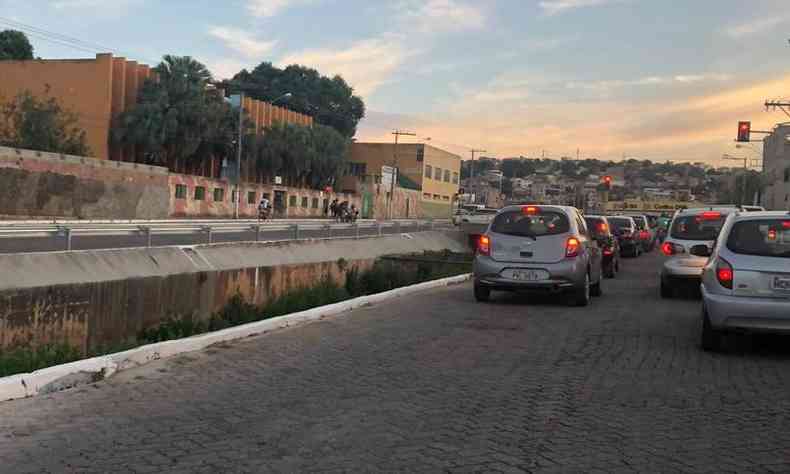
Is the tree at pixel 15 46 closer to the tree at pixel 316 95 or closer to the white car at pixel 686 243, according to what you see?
the tree at pixel 316 95

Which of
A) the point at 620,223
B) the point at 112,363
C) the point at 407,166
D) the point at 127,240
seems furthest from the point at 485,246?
the point at 407,166

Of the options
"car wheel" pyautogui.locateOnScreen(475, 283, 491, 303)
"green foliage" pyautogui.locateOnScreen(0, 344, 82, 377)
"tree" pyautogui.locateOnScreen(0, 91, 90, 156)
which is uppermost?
"tree" pyautogui.locateOnScreen(0, 91, 90, 156)

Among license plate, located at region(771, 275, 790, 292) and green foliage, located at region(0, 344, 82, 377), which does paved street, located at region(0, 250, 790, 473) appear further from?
green foliage, located at region(0, 344, 82, 377)

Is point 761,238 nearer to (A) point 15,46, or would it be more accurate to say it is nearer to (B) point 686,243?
(B) point 686,243

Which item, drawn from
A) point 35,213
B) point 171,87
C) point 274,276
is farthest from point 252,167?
point 274,276

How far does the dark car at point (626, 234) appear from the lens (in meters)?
27.8

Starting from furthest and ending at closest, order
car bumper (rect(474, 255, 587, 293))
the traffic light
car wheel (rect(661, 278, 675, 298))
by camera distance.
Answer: the traffic light → car wheel (rect(661, 278, 675, 298)) → car bumper (rect(474, 255, 587, 293))

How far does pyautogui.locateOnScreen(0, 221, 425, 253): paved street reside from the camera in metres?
12.8

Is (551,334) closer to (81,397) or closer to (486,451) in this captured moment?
(486,451)

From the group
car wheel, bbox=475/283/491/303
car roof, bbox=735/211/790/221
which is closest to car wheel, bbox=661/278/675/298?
car wheel, bbox=475/283/491/303

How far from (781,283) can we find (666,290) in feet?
20.9

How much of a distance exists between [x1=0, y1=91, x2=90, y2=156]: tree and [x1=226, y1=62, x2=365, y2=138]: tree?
216ft

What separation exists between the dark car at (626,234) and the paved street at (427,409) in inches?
729

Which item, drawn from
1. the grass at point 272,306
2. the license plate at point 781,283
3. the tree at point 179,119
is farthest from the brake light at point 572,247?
the tree at point 179,119
